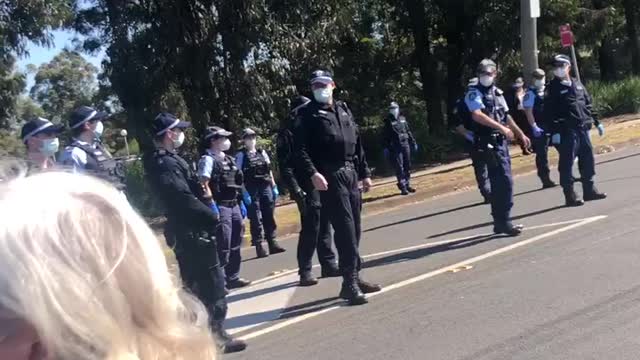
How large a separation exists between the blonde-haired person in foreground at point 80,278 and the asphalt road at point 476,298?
4.36 m

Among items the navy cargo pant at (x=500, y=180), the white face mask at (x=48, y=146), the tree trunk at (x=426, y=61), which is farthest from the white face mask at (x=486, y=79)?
the tree trunk at (x=426, y=61)

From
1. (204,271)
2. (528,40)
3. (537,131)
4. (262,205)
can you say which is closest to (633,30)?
(528,40)

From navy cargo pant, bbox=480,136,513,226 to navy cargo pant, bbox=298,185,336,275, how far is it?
6.53 ft

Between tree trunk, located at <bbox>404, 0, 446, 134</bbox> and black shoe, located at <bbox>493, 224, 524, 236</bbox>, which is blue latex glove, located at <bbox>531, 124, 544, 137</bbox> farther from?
tree trunk, located at <bbox>404, 0, 446, 134</bbox>

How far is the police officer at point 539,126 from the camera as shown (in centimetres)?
1402

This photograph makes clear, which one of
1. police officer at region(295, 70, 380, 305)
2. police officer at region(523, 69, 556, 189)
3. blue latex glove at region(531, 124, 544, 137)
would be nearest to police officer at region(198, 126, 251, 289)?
police officer at region(295, 70, 380, 305)

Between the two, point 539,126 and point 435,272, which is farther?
point 539,126

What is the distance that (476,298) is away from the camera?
7.20m

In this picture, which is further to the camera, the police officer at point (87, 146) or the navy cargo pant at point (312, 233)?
the navy cargo pant at point (312, 233)

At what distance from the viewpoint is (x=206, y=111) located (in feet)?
69.6

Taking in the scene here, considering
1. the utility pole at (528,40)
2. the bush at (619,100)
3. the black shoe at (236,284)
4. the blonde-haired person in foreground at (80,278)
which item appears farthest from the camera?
the bush at (619,100)

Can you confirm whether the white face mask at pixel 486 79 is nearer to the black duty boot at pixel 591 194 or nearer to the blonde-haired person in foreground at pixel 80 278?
the black duty boot at pixel 591 194

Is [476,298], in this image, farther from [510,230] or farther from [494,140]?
[494,140]

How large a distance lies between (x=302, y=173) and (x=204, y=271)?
5.50ft
